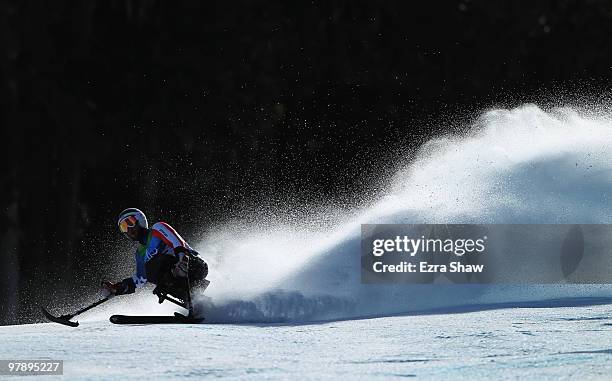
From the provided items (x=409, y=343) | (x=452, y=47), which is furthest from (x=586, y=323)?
(x=452, y=47)

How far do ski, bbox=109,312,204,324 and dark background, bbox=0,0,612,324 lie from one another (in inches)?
379

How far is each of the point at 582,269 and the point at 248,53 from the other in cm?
1074

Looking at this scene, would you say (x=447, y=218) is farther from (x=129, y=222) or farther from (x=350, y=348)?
(x=350, y=348)

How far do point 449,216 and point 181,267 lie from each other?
3798 mm

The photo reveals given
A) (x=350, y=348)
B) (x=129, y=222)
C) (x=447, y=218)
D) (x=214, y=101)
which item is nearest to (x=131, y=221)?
(x=129, y=222)

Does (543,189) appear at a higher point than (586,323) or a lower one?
higher

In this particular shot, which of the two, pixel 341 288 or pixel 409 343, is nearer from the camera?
pixel 409 343

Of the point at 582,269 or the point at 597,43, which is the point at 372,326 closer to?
the point at 582,269

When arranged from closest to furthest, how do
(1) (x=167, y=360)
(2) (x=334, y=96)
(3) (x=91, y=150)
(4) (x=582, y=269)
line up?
1. (1) (x=167, y=360)
2. (4) (x=582, y=269)
3. (3) (x=91, y=150)
4. (2) (x=334, y=96)

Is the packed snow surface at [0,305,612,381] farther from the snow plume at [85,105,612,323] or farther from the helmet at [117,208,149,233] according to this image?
the helmet at [117,208,149,233]

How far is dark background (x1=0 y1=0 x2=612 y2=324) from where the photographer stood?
24.2 meters

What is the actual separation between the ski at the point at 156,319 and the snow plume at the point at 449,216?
1.05 feet

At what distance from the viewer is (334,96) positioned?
86.9 feet

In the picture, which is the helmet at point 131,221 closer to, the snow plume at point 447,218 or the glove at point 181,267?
the glove at point 181,267
